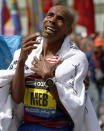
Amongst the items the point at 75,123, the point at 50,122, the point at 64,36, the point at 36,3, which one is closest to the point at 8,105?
the point at 50,122

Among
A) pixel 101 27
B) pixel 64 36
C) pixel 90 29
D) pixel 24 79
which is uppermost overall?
pixel 64 36

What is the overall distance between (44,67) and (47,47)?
268 millimetres

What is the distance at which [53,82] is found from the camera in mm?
2381

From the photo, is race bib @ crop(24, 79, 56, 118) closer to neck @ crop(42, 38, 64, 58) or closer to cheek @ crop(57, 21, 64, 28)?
neck @ crop(42, 38, 64, 58)

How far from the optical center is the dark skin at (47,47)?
2.42 metres

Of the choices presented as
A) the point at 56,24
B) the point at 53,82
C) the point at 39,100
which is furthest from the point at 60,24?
the point at 39,100

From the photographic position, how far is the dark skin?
7.93ft

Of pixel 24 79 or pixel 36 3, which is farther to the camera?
pixel 36 3

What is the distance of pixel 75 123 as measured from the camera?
250cm

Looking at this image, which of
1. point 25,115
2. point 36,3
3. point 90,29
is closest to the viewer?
point 25,115

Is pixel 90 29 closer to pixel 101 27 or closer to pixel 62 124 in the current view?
pixel 62 124

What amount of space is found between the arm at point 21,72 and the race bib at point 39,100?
7 cm

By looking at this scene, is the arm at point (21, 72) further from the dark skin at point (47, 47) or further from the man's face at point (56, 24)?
the man's face at point (56, 24)

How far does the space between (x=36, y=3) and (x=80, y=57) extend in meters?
7.51
